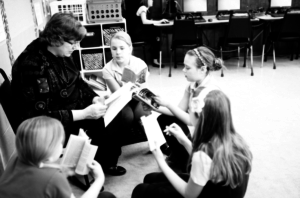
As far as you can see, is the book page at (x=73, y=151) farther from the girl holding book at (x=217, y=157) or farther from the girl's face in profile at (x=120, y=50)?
the girl's face in profile at (x=120, y=50)

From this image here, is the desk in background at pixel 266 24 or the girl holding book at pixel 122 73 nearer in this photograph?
the girl holding book at pixel 122 73

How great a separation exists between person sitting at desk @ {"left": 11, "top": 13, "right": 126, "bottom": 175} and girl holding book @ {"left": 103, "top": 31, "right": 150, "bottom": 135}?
0.53ft

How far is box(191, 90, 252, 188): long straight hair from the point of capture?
1224mm

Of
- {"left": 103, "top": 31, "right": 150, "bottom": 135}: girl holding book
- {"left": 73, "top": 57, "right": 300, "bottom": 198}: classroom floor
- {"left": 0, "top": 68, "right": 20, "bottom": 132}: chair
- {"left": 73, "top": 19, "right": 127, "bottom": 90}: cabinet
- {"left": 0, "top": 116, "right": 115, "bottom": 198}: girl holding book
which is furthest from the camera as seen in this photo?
{"left": 73, "top": 19, "right": 127, "bottom": 90}: cabinet

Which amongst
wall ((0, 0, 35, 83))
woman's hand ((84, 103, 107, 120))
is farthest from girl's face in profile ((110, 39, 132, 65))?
wall ((0, 0, 35, 83))

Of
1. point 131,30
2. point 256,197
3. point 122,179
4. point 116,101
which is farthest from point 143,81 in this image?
point 131,30

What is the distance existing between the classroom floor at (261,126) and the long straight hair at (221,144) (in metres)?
0.89

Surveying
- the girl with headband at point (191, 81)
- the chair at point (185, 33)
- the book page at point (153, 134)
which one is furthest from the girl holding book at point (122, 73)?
the chair at point (185, 33)

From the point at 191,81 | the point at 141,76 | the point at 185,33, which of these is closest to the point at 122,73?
the point at 141,76

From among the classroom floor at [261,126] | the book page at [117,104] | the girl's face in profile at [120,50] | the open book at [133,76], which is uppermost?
the girl's face in profile at [120,50]

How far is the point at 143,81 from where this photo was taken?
2311 mm

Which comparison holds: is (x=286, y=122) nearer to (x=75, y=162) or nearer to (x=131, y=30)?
(x=75, y=162)

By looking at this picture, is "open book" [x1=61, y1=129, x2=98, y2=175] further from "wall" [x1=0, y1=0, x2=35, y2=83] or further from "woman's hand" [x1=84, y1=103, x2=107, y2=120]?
"wall" [x1=0, y1=0, x2=35, y2=83]

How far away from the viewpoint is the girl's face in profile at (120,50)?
7.77ft
